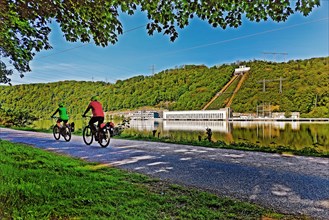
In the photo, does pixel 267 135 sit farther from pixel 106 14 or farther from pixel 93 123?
pixel 106 14

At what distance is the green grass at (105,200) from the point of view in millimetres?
3088

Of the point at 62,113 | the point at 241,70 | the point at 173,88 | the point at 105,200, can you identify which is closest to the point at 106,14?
the point at 105,200

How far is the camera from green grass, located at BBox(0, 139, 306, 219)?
3.09 meters

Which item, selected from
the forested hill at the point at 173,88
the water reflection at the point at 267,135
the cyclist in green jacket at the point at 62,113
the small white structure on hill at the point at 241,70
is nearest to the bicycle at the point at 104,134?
the cyclist in green jacket at the point at 62,113

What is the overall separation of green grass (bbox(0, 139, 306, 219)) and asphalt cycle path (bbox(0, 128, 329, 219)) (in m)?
0.44

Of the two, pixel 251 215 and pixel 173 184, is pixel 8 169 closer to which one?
pixel 173 184

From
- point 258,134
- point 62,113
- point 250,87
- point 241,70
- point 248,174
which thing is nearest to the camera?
point 248,174

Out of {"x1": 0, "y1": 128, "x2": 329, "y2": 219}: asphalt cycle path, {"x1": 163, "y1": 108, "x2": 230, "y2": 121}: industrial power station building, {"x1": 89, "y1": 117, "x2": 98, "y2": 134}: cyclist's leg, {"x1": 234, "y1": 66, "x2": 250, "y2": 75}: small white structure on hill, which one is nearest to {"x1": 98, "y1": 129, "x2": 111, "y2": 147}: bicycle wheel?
{"x1": 89, "y1": 117, "x2": 98, "y2": 134}: cyclist's leg

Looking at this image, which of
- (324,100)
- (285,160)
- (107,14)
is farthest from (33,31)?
(324,100)

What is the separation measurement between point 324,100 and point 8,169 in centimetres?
7893

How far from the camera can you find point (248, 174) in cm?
556

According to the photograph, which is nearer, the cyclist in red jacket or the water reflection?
the cyclist in red jacket

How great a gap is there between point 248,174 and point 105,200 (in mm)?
3081

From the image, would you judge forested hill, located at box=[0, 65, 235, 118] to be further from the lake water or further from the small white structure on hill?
the lake water
